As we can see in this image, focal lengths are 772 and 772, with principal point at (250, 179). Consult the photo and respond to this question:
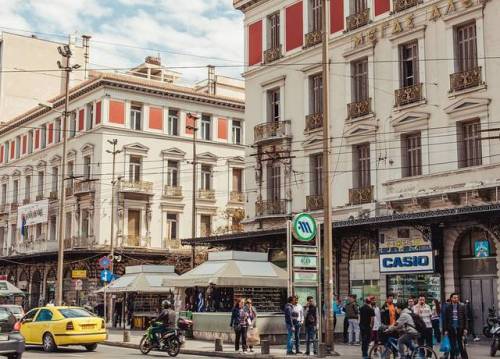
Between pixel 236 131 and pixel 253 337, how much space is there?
Answer: 37.6 metres

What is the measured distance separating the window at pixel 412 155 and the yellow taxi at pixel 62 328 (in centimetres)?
1418

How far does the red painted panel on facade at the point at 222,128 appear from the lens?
59594 millimetres

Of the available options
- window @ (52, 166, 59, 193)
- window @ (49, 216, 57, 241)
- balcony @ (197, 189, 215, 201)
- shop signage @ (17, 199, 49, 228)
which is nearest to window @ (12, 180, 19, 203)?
shop signage @ (17, 199, 49, 228)

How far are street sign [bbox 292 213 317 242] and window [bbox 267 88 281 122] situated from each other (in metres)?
16.6

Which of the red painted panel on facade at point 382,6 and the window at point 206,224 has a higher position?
the red painted panel on facade at point 382,6

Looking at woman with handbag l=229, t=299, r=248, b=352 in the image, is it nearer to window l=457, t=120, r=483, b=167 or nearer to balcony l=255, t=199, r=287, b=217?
window l=457, t=120, r=483, b=167

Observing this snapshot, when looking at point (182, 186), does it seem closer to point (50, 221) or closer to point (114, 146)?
point (114, 146)

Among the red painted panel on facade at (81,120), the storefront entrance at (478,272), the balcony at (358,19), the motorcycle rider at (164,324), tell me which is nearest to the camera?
the motorcycle rider at (164,324)

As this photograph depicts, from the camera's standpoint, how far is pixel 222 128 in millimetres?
59781

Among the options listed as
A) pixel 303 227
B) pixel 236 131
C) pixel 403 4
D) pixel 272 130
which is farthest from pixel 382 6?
pixel 236 131

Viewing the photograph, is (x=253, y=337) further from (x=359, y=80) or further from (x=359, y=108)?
(x=359, y=80)

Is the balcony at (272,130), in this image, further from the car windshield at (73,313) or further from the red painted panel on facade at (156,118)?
the red painted panel on facade at (156,118)

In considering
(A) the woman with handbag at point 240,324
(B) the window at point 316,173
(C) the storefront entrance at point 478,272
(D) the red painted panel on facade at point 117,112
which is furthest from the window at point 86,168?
(A) the woman with handbag at point 240,324

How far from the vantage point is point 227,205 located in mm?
58656
